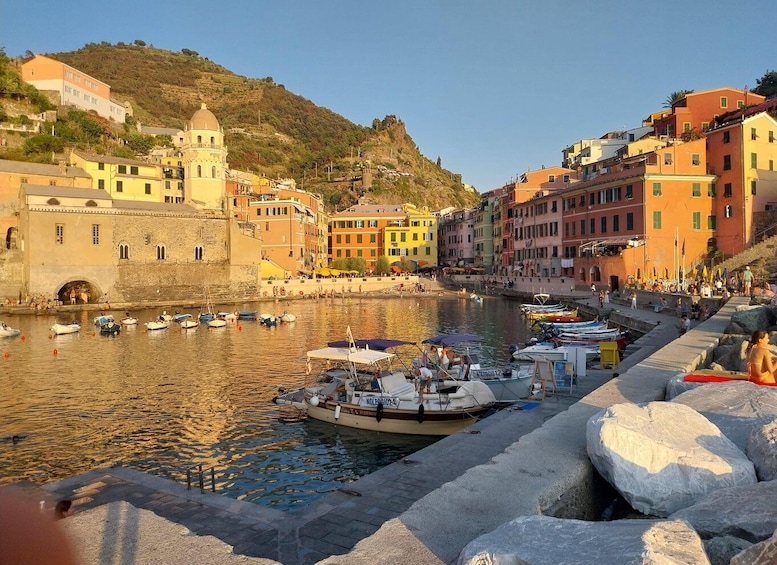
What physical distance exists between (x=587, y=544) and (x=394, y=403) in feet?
43.5

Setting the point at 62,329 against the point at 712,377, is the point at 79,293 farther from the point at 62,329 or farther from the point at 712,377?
the point at 712,377

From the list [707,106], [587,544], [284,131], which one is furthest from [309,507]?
[284,131]

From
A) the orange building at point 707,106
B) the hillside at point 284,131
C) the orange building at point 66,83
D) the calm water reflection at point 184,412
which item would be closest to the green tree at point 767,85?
the orange building at point 707,106

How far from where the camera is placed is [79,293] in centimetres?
6550

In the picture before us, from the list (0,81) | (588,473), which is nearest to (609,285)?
(588,473)

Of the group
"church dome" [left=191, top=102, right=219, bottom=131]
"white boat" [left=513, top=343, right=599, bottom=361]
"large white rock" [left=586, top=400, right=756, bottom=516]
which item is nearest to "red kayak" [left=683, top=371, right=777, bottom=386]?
"large white rock" [left=586, top=400, right=756, bottom=516]

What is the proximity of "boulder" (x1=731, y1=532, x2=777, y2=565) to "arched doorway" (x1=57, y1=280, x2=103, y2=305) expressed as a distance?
226 feet

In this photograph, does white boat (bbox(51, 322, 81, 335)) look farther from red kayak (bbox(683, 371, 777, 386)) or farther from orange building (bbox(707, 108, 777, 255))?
orange building (bbox(707, 108, 777, 255))

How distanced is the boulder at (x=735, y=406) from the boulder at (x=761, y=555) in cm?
382

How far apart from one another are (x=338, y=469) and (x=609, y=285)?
45663mm

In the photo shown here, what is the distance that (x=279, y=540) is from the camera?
306 inches

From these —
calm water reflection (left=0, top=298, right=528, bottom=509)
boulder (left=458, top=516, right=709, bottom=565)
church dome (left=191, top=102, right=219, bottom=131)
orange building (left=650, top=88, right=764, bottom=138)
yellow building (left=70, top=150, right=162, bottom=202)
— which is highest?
church dome (left=191, top=102, right=219, bottom=131)

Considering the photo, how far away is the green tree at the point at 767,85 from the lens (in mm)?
72188

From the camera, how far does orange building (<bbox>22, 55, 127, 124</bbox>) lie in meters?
92.4
